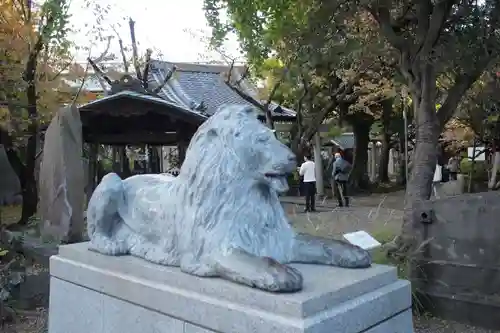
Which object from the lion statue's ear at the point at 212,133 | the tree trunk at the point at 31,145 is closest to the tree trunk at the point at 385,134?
the tree trunk at the point at 31,145

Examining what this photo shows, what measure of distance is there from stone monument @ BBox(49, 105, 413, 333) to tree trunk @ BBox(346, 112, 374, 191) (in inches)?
671

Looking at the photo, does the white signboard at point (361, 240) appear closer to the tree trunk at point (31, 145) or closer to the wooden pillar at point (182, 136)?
the wooden pillar at point (182, 136)

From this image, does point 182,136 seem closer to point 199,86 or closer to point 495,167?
point 199,86

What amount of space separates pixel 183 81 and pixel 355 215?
919cm

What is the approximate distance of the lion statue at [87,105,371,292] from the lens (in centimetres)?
243

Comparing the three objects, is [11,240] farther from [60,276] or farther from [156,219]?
[156,219]

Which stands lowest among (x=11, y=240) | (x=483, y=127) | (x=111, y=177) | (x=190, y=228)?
(x=11, y=240)

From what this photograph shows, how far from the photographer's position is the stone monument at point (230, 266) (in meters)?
2.17

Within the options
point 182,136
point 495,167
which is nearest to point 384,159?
point 495,167

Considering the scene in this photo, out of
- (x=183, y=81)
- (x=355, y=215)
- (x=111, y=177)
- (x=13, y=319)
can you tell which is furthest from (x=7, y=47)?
(x=183, y=81)

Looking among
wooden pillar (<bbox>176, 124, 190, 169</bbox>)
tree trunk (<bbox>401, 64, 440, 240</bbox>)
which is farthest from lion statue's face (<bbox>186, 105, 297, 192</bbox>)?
wooden pillar (<bbox>176, 124, 190, 169</bbox>)

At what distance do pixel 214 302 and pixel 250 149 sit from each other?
2.42 ft

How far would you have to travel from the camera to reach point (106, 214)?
328 centimetres

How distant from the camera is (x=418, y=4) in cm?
690
